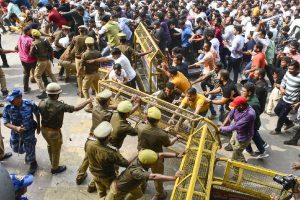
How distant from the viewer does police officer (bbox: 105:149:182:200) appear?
474 cm

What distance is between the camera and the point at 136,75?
8664 mm

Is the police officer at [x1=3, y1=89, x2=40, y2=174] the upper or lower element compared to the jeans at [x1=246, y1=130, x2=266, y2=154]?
upper

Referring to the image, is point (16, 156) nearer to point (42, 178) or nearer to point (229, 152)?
point (42, 178)

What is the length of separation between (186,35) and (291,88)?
4.21 m

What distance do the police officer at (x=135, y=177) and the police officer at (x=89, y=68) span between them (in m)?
3.40

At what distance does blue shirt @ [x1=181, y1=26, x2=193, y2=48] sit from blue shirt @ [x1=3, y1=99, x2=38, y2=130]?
6031 mm

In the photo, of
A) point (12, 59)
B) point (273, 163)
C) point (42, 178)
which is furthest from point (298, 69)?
point (12, 59)

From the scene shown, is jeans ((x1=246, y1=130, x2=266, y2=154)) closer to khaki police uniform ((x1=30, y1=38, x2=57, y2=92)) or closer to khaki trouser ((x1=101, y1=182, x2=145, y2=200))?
khaki trouser ((x1=101, y1=182, x2=145, y2=200))

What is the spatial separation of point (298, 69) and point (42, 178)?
17.4 feet

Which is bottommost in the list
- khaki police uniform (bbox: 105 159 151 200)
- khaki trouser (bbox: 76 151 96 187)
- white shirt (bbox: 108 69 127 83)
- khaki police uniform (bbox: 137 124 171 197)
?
khaki trouser (bbox: 76 151 96 187)

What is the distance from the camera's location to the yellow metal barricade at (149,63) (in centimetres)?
840

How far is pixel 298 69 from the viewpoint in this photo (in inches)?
292

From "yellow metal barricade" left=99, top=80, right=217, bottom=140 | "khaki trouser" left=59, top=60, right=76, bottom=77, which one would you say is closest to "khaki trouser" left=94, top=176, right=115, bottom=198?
"yellow metal barricade" left=99, top=80, right=217, bottom=140

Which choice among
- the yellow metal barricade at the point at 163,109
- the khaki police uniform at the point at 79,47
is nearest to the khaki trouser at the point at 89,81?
the khaki police uniform at the point at 79,47
